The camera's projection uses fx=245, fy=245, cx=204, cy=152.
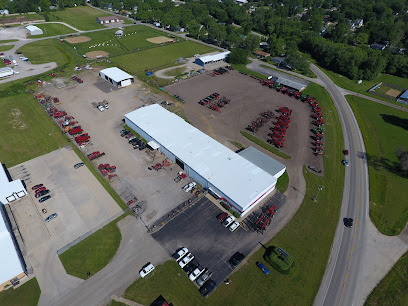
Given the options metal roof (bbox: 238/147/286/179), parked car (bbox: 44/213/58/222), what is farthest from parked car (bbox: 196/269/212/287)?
parked car (bbox: 44/213/58/222)

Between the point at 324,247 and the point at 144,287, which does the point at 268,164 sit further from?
the point at 144,287

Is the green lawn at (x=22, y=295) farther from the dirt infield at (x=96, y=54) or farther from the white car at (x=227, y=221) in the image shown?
the dirt infield at (x=96, y=54)

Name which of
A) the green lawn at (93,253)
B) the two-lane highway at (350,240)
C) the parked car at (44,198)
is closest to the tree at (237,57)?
the two-lane highway at (350,240)

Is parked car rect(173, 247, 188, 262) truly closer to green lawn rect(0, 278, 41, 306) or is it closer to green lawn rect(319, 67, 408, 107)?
green lawn rect(0, 278, 41, 306)

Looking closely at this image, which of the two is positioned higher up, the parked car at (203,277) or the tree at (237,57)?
the tree at (237,57)

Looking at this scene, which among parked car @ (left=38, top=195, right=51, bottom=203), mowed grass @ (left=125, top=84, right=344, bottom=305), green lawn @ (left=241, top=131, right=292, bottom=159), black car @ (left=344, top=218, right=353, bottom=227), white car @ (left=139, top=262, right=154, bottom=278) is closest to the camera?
mowed grass @ (left=125, top=84, right=344, bottom=305)

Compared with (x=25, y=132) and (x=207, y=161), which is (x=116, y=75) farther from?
(x=207, y=161)

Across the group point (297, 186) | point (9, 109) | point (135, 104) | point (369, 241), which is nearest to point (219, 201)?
point (297, 186)

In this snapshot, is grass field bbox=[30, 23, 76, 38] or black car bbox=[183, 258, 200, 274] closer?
black car bbox=[183, 258, 200, 274]

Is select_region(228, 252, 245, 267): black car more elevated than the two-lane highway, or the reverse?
the two-lane highway
